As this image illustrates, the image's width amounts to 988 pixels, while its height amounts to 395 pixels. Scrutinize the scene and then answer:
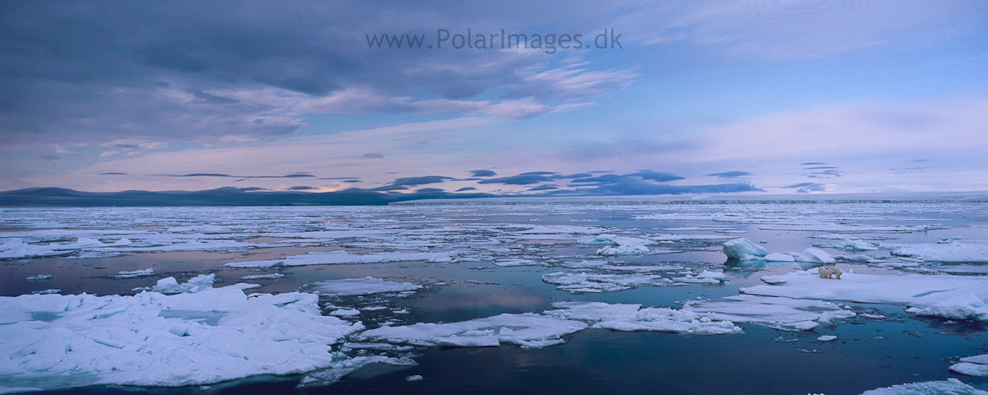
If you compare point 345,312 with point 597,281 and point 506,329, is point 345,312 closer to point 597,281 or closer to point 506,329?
point 506,329

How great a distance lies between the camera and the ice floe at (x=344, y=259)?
13.8 m

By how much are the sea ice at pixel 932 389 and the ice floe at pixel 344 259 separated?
10.6 meters

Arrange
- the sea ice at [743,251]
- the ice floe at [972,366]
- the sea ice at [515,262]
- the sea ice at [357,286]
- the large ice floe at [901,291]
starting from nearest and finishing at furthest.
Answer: the ice floe at [972,366] < the large ice floe at [901,291] < the sea ice at [357,286] < the sea ice at [515,262] < the sea ice at [743,251]

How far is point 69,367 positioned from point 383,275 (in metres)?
6.67

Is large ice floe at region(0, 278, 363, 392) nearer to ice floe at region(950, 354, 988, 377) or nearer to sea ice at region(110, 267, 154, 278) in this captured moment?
sea ice at region(110, 267, 154, 278)

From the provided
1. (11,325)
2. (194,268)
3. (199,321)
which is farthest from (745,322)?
(194,268)

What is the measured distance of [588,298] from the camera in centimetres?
892

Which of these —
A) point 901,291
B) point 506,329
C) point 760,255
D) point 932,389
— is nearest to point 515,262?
point 760,255

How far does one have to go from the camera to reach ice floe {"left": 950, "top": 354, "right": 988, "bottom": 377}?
201 inches

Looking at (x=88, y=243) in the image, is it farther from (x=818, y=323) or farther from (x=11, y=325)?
(x=818, y=323)

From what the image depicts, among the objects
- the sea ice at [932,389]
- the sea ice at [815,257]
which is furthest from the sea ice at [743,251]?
the sea ice at [932,389]

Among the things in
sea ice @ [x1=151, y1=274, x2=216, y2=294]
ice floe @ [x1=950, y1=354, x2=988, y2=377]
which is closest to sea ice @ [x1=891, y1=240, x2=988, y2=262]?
ice floe @ [x1=950, y1=354, x2=988, y2=377]

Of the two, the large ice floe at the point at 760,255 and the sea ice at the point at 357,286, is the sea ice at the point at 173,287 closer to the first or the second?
the sea ice at the point at 357,286

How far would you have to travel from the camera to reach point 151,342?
19.3ft
